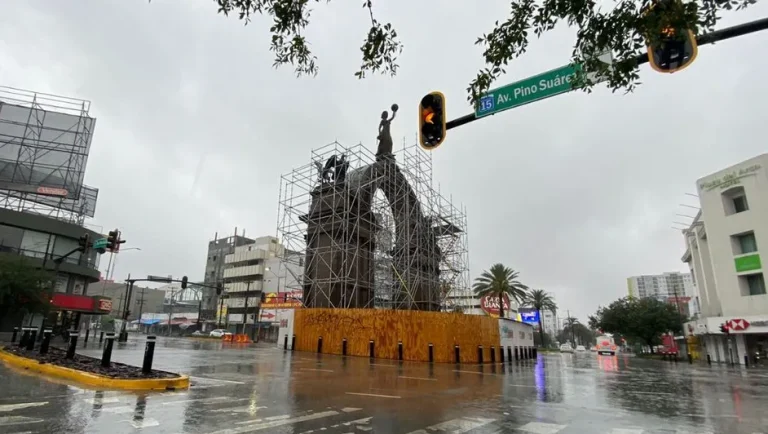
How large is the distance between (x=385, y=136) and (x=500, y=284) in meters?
25.1

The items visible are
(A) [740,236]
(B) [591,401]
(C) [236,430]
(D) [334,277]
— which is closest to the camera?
(C) [236,430]

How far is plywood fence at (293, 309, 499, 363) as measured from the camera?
21609mm

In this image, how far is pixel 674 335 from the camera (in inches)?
2566

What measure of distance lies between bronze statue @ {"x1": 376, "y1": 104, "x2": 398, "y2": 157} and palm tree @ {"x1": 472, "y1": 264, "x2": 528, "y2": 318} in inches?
962

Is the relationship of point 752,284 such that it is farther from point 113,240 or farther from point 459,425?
point 113,240

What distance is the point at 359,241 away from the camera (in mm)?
30516

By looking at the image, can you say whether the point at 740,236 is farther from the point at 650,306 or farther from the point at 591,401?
the point at 591,401

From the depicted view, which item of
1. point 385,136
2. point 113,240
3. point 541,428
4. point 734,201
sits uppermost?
point 385,136

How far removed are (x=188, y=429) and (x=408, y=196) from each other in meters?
27.0

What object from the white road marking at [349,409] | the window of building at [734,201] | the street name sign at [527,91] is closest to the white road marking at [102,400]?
the white road marking at [349,409]

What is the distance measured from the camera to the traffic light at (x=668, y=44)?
4762 mm

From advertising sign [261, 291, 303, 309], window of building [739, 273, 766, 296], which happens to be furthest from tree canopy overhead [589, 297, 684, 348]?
advertising sign [261, 291, 303, 309]

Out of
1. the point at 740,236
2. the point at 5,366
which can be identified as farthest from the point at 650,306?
the point at 5,366

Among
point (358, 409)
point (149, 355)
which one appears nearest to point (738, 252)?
point (358, 409)
